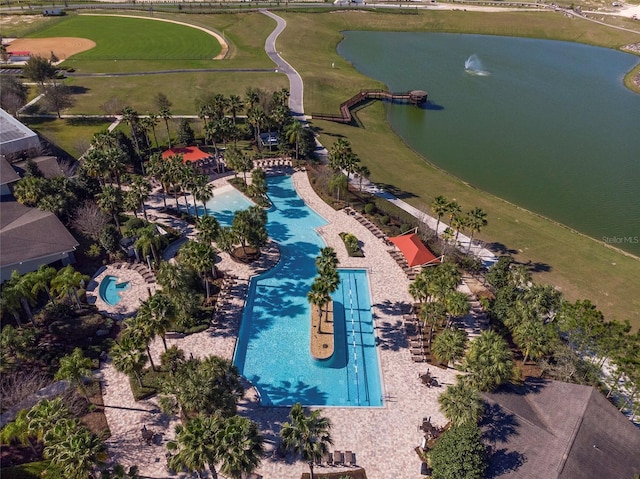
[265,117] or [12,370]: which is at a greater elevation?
[265,117]

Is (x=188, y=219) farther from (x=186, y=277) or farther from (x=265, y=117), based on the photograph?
(x=265, y=117)

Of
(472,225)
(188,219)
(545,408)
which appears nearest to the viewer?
(545,408)

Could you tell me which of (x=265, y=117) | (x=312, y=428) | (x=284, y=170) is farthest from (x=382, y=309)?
(x=265, y=117)

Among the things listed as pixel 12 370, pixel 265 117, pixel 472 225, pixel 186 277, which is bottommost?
pixel 12 370

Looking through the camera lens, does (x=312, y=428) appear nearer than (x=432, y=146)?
Yes

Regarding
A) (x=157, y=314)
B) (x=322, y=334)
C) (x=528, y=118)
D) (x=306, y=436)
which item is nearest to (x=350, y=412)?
(x=322, y=334)

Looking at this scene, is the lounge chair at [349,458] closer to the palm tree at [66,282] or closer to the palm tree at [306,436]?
the palm tree at [306,436]

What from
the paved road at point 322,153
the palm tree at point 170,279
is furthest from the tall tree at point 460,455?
the paved road at point 322,153
